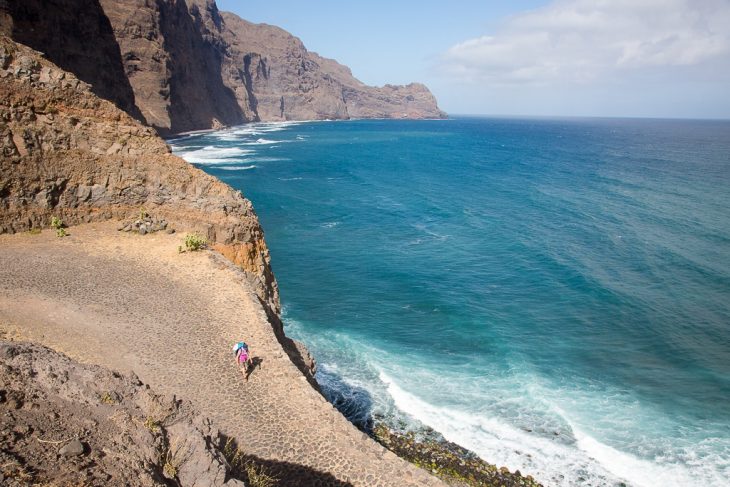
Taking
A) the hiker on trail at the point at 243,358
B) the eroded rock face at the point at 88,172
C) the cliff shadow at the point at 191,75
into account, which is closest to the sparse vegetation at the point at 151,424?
the hiker on trail at the point at 243,358

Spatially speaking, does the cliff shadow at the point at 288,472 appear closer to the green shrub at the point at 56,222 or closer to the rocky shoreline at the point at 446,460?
the rocky shoreline at the point at 446,460

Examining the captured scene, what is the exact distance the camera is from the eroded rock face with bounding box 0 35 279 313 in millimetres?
22641

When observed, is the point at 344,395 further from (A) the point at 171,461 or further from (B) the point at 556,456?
(A) the point at 171,461

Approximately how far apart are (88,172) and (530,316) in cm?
3001

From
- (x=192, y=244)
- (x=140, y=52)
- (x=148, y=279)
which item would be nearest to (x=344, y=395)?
(x=192, y=244)

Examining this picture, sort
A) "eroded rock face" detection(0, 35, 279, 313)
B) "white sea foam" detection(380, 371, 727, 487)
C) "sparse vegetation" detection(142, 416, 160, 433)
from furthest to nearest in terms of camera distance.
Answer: "eroded rock face" detection(0, 35, 279, 313), "white sea foam" detection(380, 371, 727, 487), "sparse vegetation" detection(142, 416, 160, 433)

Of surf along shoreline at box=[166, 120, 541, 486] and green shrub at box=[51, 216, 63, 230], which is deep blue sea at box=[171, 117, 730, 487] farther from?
green shrub at box=[51, 216, 63, 230]

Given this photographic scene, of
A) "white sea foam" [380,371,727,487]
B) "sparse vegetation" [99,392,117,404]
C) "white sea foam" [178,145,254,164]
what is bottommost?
"white sea foam" [380,371,727,487]

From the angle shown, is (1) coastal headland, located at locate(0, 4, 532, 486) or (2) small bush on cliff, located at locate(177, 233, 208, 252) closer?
(1) coastal headland, located at locate(0, 4, 532, 486)

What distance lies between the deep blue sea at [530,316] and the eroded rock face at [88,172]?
1068 cm

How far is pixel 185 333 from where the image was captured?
16484 millimetres

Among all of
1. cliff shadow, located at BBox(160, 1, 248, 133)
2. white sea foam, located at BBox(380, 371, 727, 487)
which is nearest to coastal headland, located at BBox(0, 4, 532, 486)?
white sea foam, located at BBox(380, 371, 727, 487)

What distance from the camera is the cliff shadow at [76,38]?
209ft

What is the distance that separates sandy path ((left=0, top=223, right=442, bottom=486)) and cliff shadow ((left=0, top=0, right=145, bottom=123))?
5146cm
